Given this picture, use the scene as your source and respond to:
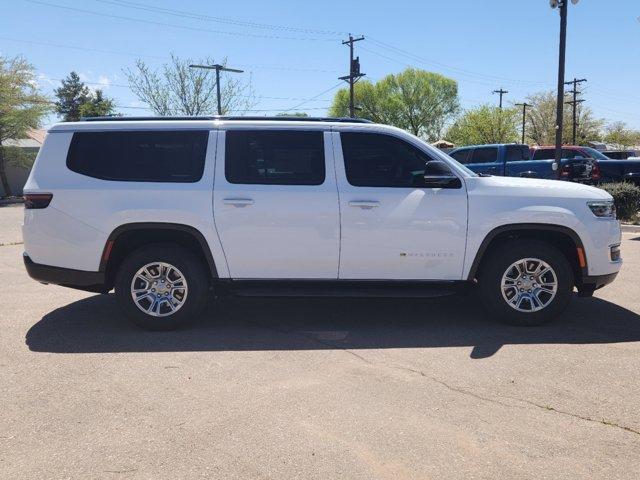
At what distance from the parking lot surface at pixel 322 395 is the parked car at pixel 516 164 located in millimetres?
12993

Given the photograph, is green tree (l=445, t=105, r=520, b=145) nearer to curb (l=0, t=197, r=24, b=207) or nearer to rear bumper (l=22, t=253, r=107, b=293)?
curb (l=0, t=197, r=24, b=207)

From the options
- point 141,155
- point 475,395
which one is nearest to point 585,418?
point 475,395

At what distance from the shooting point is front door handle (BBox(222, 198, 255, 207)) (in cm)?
521

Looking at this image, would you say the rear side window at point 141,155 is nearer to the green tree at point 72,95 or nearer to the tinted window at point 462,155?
the tinted window at point 462,155

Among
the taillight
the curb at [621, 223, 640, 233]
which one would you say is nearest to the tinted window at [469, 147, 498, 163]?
the curb at [621, 223, 640, 233]

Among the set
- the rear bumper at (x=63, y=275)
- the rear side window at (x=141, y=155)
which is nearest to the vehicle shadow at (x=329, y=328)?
the rear bumper at (x=63, y=275)

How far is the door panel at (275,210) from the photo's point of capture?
5.22 m

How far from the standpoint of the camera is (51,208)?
5.25 m

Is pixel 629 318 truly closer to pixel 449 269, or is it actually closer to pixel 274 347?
pixel 449 269

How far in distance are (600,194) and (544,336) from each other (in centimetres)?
152

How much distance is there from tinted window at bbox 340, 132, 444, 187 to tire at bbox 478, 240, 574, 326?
1.11m

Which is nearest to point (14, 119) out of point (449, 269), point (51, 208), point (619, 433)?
point (51, 208)

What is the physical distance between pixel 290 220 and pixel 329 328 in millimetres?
1168

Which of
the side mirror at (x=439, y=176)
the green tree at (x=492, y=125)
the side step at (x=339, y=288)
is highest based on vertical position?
the green tree at (x=492, y=125)
